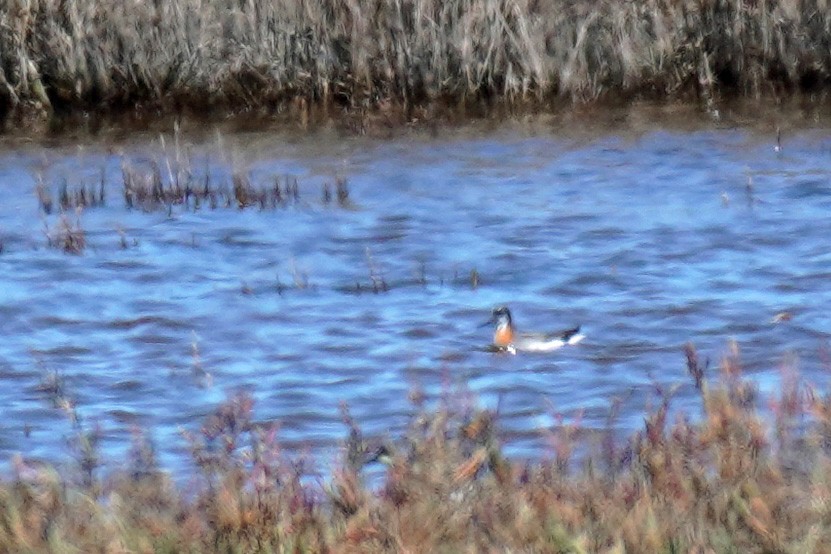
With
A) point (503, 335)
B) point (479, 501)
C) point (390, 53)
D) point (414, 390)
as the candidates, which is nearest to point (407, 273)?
point (503, 335)

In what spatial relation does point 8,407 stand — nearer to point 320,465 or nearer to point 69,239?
point 320,465

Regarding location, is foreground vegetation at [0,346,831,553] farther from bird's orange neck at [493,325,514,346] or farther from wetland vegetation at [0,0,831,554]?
bird's orange neck at [493,325,514,346]

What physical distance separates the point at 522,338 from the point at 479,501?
2.75 m

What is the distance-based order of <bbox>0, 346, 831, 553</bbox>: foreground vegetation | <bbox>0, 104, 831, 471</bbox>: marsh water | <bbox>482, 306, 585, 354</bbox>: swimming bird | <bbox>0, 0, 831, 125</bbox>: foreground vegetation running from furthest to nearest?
1. <bbox>0, 0, 831, 125</bbox>: foreground vegetation
2. <bbox>482, 306, 585, 354</bbox>: swimming bird
3. <bbox>0, 104, 831, 471</bbox>: marsh water
4. <bbox>0, 346, 831, 553</bbox>: foreground vegetation

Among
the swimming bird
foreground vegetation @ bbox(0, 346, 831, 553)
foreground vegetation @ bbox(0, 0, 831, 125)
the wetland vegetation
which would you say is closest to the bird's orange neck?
the swimming bird

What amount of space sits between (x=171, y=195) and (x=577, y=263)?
231cm

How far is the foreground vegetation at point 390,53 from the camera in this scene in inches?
432

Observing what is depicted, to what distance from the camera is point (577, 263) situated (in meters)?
8.19

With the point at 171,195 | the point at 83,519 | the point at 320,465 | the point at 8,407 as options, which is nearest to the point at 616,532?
the point at 83,519

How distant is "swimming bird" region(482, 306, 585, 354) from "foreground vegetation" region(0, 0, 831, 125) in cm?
418

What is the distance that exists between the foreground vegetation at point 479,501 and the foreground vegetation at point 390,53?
665 cm

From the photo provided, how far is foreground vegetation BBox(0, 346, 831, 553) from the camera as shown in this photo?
155 inches

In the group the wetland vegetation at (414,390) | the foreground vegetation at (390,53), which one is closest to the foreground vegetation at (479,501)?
the wetland vegetation at (414,390)

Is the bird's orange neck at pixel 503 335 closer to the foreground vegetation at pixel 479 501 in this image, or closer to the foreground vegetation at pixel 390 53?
the foreground vegetation at pixel 479 501
